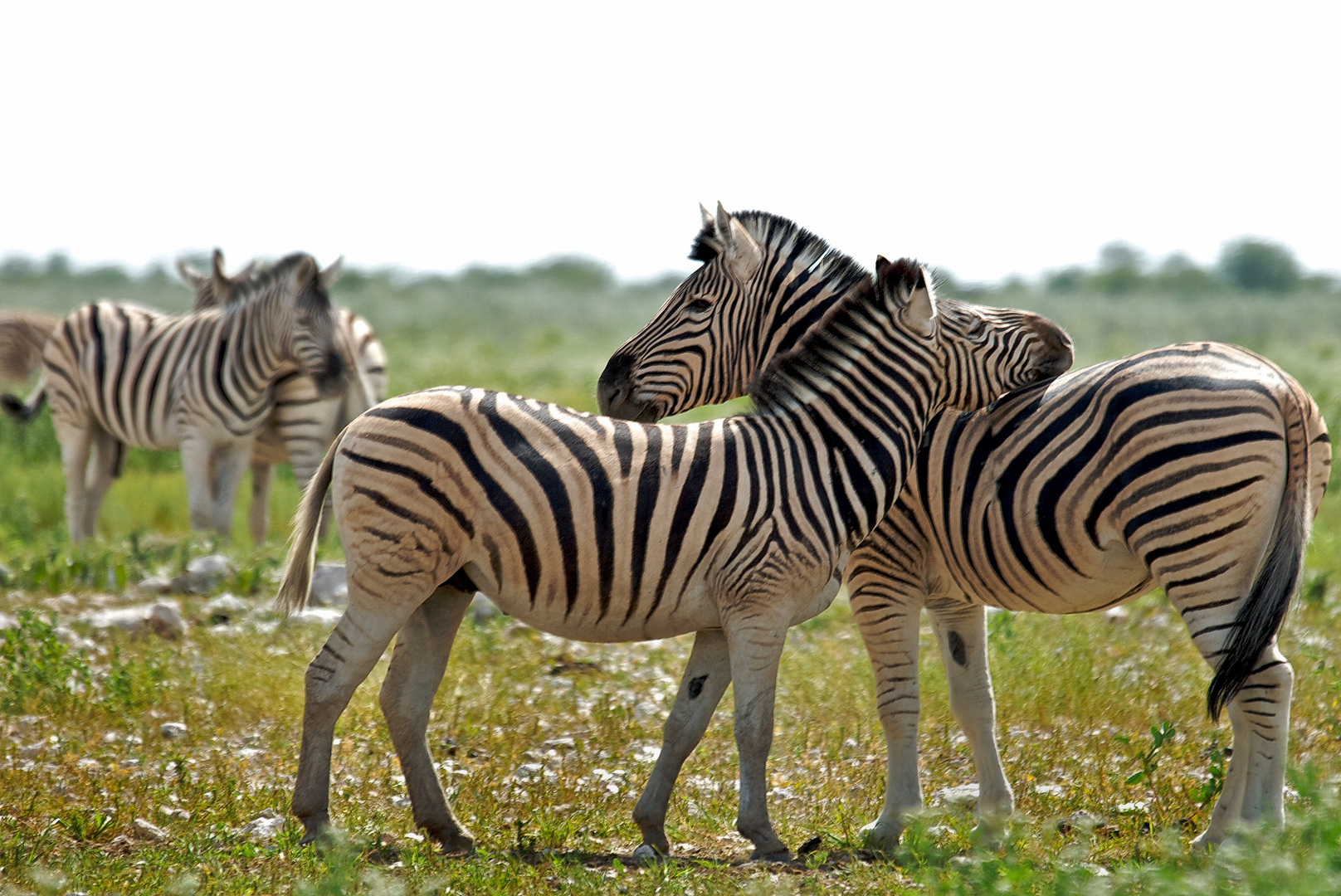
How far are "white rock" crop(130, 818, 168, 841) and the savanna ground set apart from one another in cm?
3

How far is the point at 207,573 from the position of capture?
382 inches

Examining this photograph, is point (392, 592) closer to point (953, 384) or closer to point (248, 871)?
point (248, 871)

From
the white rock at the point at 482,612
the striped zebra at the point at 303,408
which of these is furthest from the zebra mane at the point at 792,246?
the striped zebra at the point at 303,408

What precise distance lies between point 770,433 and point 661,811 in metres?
1.62

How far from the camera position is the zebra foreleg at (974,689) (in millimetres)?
5465

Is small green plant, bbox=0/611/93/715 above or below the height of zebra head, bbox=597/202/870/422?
below

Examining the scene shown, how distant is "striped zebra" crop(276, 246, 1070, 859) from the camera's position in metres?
4.66

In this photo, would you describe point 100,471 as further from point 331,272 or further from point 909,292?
point 909,292

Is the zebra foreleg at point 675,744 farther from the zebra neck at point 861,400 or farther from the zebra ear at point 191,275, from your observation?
the zebra ear at point 191,275

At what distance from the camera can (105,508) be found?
13664mm

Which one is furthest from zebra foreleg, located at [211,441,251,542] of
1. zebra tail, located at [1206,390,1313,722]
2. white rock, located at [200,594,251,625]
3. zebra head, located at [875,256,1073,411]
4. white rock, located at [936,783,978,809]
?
zebra tail, located at [1206,390,1313,722]

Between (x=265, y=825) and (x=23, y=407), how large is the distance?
9.89m

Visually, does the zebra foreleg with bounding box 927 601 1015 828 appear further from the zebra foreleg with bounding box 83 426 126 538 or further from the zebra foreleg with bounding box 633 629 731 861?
the zebra foreleg with bounding box 83 426 126 538

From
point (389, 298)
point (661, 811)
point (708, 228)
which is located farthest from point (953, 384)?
point (389, 298)
